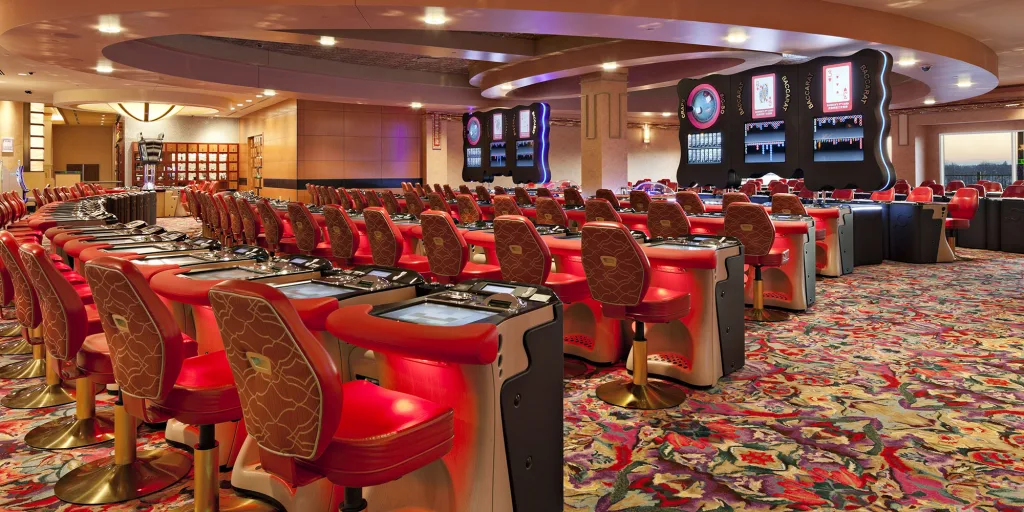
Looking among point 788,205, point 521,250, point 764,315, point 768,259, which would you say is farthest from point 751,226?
point 521,250

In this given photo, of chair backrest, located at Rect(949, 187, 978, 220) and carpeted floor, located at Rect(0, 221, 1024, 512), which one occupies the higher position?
chair backrest, located at Rect(949, 187, 978, 220)

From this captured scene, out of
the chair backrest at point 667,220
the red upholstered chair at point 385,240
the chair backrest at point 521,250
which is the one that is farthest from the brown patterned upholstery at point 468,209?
the chair backrest at point 521,250

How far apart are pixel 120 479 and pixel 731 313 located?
2.99m

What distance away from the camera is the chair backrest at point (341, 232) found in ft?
17.7

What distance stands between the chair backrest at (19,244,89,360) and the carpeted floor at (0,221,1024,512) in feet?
1.87

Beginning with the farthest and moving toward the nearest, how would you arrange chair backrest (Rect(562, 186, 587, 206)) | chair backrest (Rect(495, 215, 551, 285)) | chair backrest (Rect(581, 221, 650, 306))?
chair backrest (Rect(562, 186, 587, 206)), chair backrest (Rect(495, 215, 551, 285)), chair backrest (Rect(581, 221, 650, 306))

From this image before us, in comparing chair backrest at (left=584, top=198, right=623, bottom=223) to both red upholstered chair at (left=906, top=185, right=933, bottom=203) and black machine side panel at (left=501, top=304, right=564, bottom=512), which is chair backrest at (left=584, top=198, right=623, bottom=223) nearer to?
black machine side panel at (left=501, top=304, right=564, bottom=512)

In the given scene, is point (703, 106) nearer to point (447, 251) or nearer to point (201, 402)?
point (447, 251)

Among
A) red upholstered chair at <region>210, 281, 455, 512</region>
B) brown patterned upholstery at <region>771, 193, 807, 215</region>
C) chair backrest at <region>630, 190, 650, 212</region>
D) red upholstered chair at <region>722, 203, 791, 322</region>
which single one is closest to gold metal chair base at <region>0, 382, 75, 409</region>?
red upholstered chair at <region>210, 281, 455, 512</region>

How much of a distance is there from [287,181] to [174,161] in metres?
5.68

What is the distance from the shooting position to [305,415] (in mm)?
1606

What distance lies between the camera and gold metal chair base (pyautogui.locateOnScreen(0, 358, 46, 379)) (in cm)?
408

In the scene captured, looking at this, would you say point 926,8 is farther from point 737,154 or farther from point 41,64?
point 41,64

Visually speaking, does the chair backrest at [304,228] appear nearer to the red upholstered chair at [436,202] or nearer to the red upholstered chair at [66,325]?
the red upholstered chair at [66,325]
